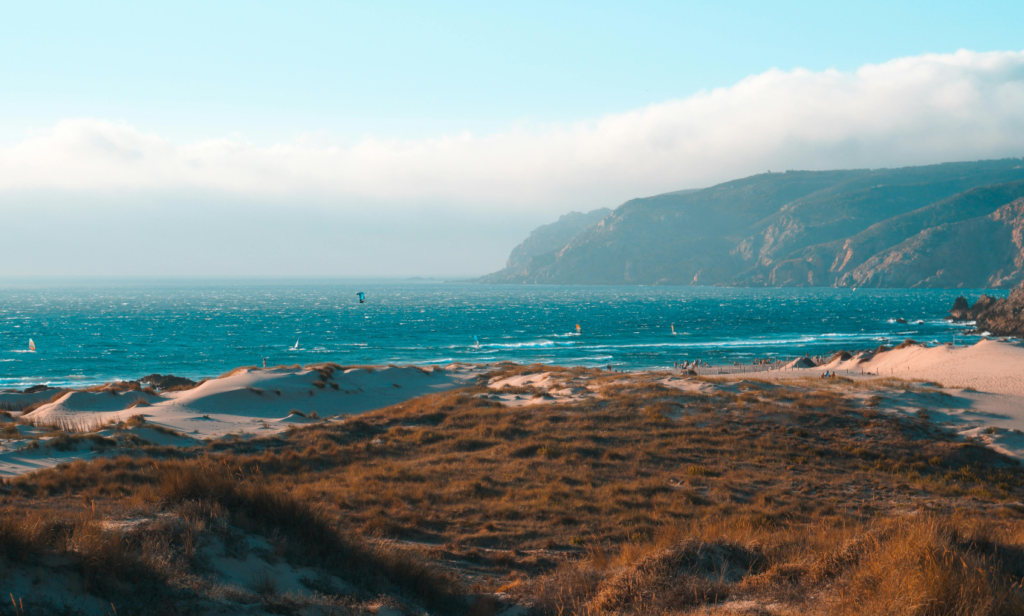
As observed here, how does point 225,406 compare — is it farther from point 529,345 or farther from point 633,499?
point 529,345

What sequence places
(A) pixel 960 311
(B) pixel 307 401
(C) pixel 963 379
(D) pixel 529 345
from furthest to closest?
(A) pixel 960 311 → (D) pixel 529 345 → (C) pixel 963 379 → (B) pixel 307 401

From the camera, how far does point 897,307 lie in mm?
164375

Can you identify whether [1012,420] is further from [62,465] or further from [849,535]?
[62,465]

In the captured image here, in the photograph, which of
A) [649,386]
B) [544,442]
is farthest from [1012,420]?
[544,442]

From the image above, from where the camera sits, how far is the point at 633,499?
14.5 m

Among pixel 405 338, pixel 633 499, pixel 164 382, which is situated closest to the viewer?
pixel 633 499

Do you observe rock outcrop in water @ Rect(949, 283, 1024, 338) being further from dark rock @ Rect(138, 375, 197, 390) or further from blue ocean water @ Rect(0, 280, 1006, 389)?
dark rock @ Rect(138, 375, 197, 390)

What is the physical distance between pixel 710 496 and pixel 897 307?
183 metres

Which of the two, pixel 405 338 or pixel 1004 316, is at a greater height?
pixel 1004 316

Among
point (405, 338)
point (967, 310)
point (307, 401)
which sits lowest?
point (405, 338)

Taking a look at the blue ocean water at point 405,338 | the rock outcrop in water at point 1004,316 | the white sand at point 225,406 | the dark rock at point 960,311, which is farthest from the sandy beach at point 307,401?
the dark rock at point 960,311

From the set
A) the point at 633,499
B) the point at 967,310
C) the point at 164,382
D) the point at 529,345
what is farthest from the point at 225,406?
the point at 967,310

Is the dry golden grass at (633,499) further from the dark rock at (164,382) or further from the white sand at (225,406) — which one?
the dark rock at (164,382)

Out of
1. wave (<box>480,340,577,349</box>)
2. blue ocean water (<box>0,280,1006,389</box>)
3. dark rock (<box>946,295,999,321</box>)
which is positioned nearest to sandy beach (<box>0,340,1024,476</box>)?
blue ocean water (<box>0,280,1006,389</box>)
